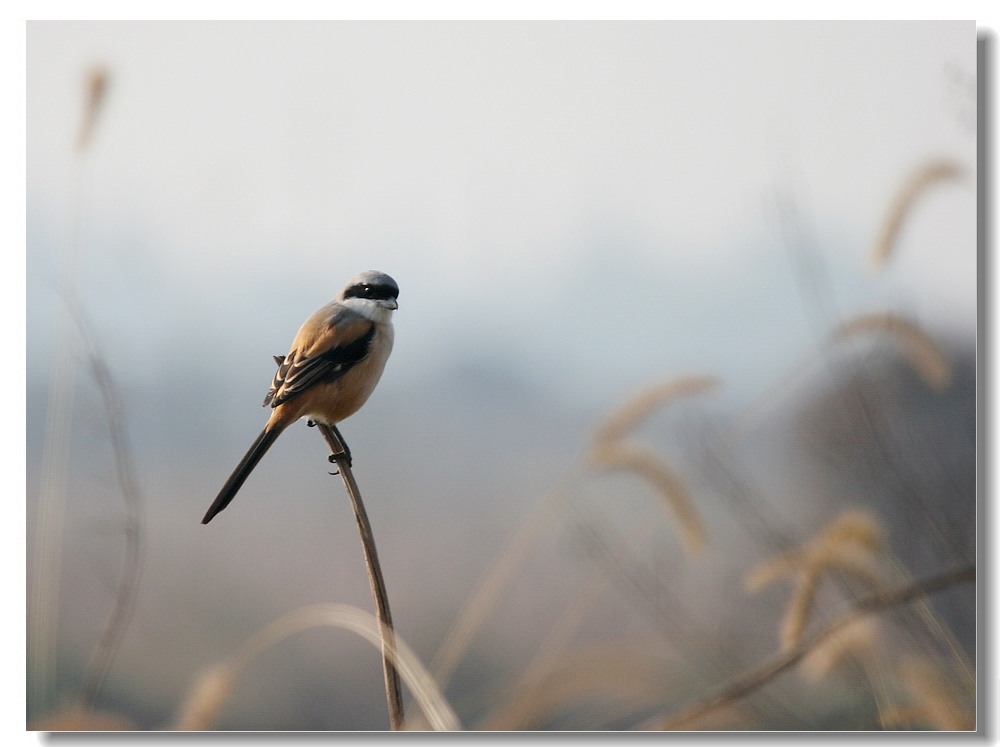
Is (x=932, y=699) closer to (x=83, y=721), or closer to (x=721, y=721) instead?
(x=721, y=721)

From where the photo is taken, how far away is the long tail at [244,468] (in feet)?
7.87

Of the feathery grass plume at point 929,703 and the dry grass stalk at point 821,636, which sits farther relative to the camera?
the feathery grass plume at point 929,703

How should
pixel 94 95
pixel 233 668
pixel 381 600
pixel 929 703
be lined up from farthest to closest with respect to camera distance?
pixel 94 95
pixel 233 668
pixel 929 703
pixel 381 600

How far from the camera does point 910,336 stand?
8.07 feet

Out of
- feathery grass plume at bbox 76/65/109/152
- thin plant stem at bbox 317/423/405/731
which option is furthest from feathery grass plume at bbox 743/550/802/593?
feathery grass plume at bbox 76/65/109/152

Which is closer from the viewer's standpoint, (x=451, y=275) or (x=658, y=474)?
(x=658, y=474)

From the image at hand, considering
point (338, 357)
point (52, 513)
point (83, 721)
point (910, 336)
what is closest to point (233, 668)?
point (83, 721)

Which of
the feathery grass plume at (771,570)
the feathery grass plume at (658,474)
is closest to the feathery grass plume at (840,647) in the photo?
the feathery grass plume at (771,570)

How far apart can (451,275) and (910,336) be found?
3.82 ft

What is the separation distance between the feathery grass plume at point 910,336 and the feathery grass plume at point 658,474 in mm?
603

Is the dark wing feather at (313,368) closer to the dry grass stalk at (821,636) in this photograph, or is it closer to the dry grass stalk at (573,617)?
the dry grass stalk at (573,617)

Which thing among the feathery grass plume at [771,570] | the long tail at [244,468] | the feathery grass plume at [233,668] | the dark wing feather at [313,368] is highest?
the dark wing feather at [313,368]

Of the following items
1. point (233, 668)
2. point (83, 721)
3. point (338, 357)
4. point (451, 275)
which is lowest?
point (83, 721)

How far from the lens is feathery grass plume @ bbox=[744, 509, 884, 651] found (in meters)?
2.07
